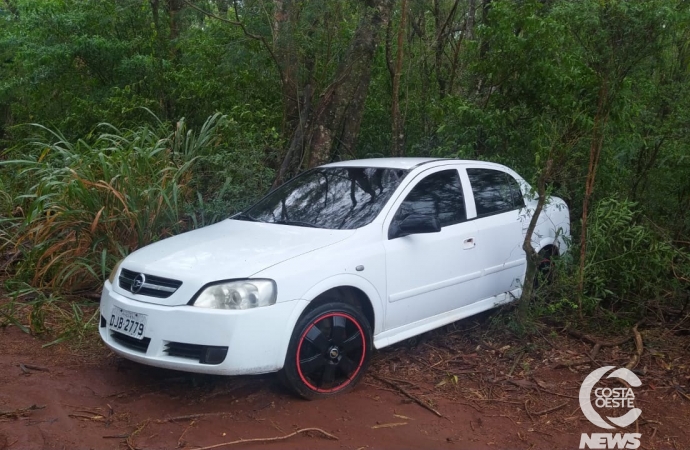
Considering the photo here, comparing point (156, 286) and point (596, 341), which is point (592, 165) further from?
point (156, 286)

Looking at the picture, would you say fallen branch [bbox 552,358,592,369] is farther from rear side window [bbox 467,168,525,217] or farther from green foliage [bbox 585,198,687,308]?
rear side window [bbox 467,168,525,217]

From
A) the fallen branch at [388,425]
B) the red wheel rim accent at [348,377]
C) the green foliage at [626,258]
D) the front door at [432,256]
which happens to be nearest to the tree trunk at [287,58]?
the front door at [432,256]

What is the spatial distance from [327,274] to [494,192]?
2.29 metres

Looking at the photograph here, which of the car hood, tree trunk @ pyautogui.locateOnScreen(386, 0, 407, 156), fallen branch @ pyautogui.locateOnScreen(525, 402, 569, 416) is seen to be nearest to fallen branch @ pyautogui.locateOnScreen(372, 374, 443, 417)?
fallen branch @ pyautogui.locateOnScreen(525, 402, 569, 416)

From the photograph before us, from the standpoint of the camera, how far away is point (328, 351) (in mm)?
4348

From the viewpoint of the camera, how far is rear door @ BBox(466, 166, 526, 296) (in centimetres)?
565

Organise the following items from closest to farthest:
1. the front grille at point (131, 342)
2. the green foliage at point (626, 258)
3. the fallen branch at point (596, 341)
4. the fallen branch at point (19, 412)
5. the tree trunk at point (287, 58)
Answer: the fallen branch at point (19, 412) < the front grille at point (131, 342) < the fallen branch at point (596, 341) < the green foliage at point (626, 258) < the tree trunk at point (287, 58)

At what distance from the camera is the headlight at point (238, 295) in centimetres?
406

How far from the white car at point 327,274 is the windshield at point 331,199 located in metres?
0.01

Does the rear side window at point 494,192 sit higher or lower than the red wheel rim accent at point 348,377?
higher

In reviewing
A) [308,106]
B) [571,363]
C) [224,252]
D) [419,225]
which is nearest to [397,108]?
[308,106]

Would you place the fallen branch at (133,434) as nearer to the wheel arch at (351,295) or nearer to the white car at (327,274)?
the white car at (327,274)

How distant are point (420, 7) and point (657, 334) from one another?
22.9 feet

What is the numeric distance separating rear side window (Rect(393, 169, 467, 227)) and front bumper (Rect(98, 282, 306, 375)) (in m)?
1.44
